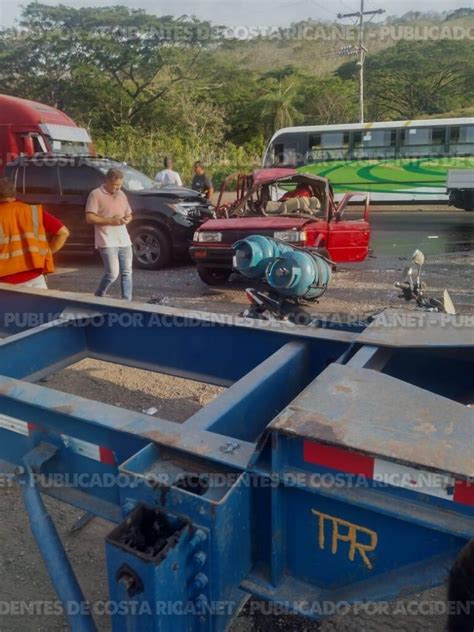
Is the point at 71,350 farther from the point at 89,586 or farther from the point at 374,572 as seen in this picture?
the point at 374,572

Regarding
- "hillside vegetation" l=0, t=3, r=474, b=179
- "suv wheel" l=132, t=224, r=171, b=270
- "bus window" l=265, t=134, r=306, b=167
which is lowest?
"suv wheel" l=132, t=224, r=171, b=270

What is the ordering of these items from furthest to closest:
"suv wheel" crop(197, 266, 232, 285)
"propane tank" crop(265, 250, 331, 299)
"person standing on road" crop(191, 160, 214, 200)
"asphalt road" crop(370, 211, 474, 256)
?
"person standing on road" crop(191, 160, 214, 200)
"asphalt road" crop(370, 211, 474, 256)
"suv wheel" crop(197, 266, 232, 285)
"propane tank" crop(265, 250, 331, 299)

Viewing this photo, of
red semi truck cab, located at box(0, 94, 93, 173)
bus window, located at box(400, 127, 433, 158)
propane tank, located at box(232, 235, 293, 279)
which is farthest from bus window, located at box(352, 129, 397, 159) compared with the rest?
propane tank, located at box(232, 235, 293, 279)

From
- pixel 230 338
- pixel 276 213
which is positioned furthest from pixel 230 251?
pixel 230 338

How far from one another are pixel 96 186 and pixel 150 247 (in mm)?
1423

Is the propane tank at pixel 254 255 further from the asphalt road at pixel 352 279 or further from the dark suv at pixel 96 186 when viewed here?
the dark suv at pixel 96 186

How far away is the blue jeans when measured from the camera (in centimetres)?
A: 640

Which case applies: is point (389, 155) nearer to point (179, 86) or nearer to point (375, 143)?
point (375, 143)

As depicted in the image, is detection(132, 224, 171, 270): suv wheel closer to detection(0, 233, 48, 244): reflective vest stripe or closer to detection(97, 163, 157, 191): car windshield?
detection(97, 163, 157, 191): car windshield

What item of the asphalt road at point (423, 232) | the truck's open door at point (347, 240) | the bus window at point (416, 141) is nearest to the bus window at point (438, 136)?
the bus window at point (416, 141)

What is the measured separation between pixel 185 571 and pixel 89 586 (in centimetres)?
144

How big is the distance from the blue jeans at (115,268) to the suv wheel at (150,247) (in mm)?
2802

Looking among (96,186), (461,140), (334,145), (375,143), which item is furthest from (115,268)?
(461,140)

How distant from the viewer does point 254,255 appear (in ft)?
21.2
